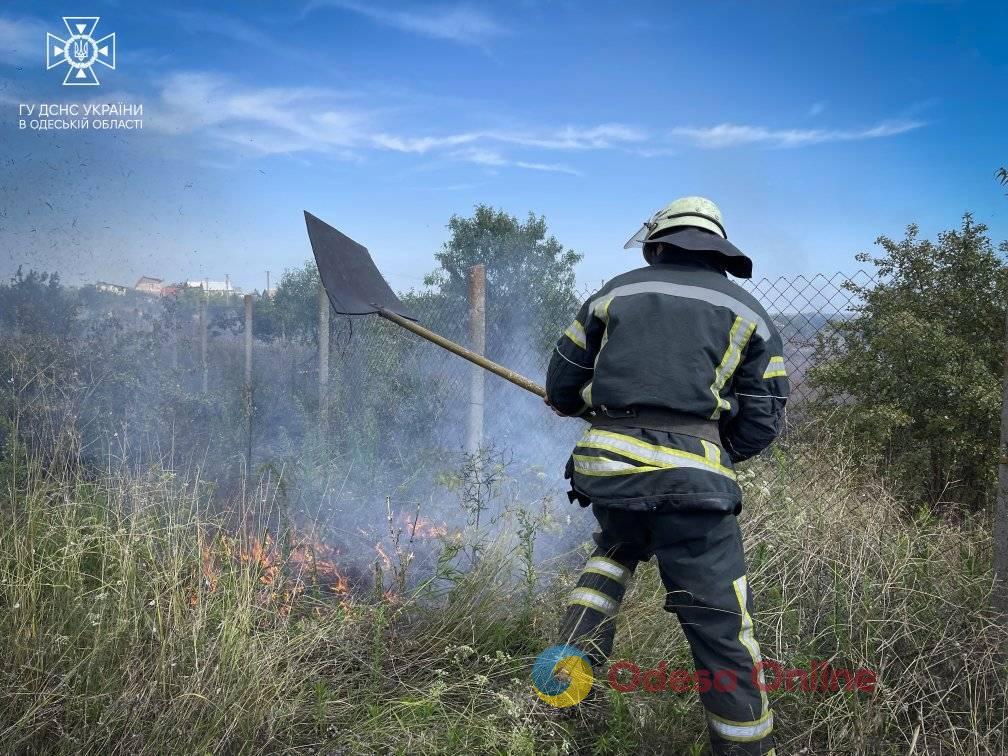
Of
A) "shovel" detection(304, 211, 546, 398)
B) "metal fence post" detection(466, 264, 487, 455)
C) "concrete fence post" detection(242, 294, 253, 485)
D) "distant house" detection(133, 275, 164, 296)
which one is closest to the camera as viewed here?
"shovel" detection(304, 211, 546, 398)

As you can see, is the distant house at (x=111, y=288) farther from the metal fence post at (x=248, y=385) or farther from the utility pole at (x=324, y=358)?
→ the utility pole at (x=324, y=358)

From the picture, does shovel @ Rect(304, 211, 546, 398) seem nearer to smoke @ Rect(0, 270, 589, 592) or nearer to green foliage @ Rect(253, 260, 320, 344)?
smoke @ Rect(0, 270, 589, 592)

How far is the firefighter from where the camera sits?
8.20 ft

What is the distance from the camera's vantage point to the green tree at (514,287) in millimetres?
5699

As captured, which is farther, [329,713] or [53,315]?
[53,315]

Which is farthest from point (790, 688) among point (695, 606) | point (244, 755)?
point (244, 755)

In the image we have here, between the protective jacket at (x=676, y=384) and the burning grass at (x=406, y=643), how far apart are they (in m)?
0.77

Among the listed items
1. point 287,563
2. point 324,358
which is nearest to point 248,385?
point 324,358

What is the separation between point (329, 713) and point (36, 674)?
97 cm

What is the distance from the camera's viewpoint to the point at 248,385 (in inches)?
251

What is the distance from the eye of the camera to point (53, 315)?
7176 millimetres

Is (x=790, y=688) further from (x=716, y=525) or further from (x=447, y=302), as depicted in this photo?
(x=447, y=302)

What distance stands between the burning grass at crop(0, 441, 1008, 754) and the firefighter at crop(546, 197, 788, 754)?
0.28m

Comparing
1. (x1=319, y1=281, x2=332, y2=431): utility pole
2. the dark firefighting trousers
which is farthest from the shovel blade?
(x1=319, y1=281, x2=332, y2=431): utility pole
